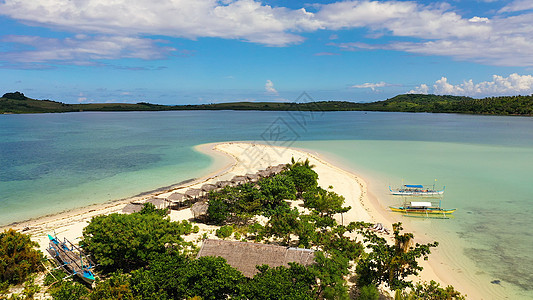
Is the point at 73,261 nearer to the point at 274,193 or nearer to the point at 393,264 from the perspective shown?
the point at 274,193

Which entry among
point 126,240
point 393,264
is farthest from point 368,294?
point 126,240

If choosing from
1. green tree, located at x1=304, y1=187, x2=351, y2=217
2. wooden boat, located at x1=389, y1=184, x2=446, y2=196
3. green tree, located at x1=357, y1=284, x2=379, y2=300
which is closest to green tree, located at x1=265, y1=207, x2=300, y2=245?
green tree, located at x1=304, y1=187, x2=351, y2=217

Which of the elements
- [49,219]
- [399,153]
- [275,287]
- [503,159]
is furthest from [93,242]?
[503,159]

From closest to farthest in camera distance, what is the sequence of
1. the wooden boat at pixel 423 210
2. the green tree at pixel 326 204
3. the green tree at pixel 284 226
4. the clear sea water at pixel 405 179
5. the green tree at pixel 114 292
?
the green tree at pixel 114 292 → the green tree at pixel 284 226 → the clear sea water at pixel 405 179 → the green tree at pixel 326 204 → the wooden boat at pixel 423 210

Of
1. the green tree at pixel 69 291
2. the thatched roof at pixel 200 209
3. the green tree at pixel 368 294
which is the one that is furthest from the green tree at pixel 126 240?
the green tree at pixel 368 294

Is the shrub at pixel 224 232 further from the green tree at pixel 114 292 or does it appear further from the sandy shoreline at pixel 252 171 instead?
the green tree at pixel 114 292

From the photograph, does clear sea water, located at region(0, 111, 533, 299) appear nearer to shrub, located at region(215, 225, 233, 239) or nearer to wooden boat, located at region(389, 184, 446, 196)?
wooden boat, located at region(389, 184, 446, 196)

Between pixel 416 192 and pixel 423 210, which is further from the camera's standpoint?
pixel 416 192
